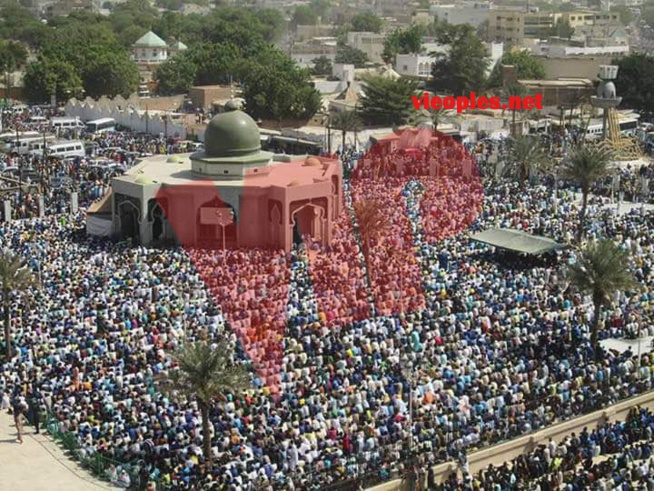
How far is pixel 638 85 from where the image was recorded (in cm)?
7994

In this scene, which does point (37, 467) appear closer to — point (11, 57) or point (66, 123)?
point (66, 123)

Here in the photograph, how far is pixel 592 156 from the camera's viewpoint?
43.1 m

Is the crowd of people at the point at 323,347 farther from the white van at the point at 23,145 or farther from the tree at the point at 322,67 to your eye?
the tree at the point at 322,67

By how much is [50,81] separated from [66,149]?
2322 centimetres

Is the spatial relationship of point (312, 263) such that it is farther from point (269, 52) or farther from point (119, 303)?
point (269, 52)

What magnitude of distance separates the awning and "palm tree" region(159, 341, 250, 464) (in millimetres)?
16172

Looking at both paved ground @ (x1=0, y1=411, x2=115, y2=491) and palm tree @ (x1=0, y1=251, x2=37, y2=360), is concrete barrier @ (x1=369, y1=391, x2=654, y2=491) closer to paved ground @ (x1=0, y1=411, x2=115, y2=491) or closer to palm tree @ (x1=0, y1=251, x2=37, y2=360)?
paved ground @ (x1=0, y1=411, x2=115, y2=491)

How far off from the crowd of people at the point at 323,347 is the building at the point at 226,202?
1.18 m

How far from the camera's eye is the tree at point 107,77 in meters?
86.2

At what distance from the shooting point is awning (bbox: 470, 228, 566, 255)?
125 feet

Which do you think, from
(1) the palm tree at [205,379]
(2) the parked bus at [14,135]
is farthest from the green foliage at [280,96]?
(1) the palm tree at [205,379]

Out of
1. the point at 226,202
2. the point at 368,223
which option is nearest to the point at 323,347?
the point at 368,223

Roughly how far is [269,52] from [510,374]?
244 feet

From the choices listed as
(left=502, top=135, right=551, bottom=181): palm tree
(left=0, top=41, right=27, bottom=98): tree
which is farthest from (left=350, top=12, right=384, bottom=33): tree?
(left=502, top=135, right=551, bottom=181): palm tree
